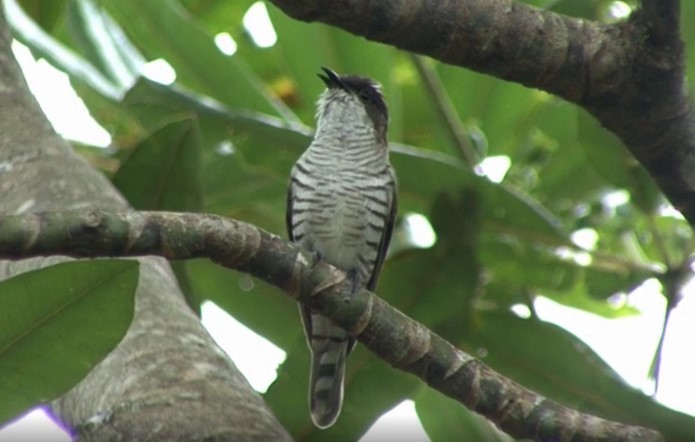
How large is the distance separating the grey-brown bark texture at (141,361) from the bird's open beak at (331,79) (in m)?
1.10

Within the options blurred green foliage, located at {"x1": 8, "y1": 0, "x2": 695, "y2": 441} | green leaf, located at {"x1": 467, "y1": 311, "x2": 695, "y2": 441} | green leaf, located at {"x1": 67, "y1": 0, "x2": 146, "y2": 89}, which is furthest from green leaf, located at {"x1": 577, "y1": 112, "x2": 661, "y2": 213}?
green leaf, located at {"x1": 67, "y1": 0, "x2": 146, "y2": 89}

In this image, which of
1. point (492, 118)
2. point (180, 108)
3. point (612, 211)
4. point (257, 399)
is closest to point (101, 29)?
point (180, 108)

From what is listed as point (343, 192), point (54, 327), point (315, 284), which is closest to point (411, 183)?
point (343, 192)

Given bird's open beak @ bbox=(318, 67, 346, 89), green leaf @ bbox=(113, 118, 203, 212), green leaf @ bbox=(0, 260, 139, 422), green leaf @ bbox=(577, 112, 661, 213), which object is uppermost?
bird's open beak @ bbox=(318, 67, 346, 89)

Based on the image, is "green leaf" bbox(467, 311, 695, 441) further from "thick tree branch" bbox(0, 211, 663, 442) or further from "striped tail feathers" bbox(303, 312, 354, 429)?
"thick tree branch" bbox(0, 211, 663, 442)

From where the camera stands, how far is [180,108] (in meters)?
3.59

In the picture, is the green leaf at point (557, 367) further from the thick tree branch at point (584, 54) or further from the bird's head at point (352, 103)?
the bird's head at point (352, 103)

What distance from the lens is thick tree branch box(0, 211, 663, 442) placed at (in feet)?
6.70

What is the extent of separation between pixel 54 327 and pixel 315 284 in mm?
491

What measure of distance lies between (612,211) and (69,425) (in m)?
2.01

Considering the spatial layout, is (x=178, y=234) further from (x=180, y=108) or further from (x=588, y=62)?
(x=180, y=108)

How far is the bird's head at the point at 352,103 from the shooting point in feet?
13.6

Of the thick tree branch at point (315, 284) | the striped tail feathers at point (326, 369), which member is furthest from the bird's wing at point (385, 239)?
the thick tree branch at point (315, 284)

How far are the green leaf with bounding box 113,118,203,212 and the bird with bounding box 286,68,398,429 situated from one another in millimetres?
688
